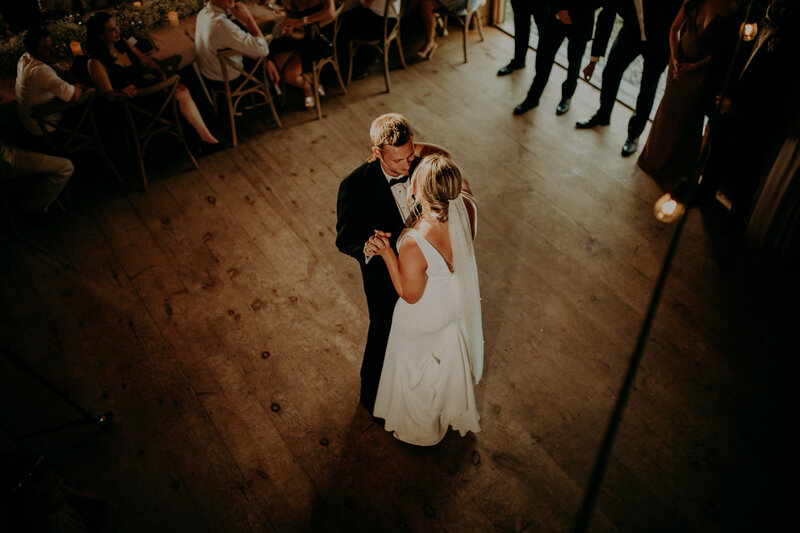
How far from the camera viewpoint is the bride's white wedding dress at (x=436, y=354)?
80.4 inches

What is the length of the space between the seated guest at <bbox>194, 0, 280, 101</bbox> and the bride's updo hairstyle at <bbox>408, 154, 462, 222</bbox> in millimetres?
2921

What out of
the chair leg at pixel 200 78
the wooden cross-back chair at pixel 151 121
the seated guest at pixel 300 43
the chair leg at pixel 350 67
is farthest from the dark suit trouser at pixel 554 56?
the wooden cross-back chair at pixel 151 121

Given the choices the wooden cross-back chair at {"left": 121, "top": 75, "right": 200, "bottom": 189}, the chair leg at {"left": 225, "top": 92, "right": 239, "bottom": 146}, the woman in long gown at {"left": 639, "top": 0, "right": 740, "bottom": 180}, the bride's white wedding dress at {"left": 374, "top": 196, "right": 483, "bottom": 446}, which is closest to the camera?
the bride's white wedding dress at {"left": 374, "top": 196, "right": 483, "bottom": 446}

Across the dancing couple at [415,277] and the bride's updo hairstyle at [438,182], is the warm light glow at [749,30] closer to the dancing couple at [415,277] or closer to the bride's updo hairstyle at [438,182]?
the dancing couple at [415,277]

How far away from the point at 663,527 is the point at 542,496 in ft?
1.82

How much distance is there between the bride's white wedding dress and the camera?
2043mm

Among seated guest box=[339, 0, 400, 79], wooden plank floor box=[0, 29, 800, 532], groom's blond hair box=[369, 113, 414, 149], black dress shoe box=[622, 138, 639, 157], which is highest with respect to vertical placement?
groom's blond hair box=[369, 113, 414, 149]

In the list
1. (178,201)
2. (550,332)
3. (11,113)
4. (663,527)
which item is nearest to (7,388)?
(178,201)

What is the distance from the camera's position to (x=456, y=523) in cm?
240

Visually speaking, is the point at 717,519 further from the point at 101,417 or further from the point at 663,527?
the point at 101,417

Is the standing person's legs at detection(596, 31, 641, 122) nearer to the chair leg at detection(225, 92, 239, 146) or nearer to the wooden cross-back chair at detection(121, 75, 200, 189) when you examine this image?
the chair leg at detection(225, 92, 239, 146)

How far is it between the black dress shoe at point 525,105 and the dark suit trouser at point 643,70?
597mm

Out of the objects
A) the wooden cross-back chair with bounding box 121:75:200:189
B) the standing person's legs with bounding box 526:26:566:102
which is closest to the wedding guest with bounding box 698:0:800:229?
the standing person's legs with bounding box 526:26:566:102

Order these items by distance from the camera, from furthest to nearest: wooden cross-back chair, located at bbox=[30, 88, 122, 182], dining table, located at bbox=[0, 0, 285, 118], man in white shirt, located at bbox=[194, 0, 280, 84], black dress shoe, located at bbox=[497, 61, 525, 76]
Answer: black dress shoe, located at bbox=[497, 61, 525, 76] < man in white shirt, located at bbox=[194, 0, 280, 84] < dining table, located at bbox=[0, 0, 285, 118] < wooden cross-back chair, located at bbox=[30, 88, 122, 182]
